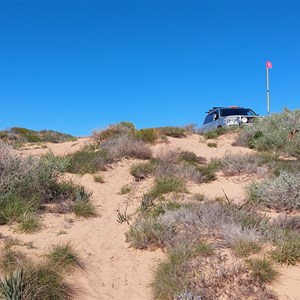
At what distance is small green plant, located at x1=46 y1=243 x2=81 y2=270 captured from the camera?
5026 millimetres

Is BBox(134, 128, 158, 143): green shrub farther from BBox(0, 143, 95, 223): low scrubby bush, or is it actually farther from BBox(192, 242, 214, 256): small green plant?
BBox(192, 242, 214, 256): small green plant

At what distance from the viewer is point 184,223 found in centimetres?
612

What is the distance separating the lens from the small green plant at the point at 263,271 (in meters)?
4.54

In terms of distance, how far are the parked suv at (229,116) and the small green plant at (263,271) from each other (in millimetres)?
13299

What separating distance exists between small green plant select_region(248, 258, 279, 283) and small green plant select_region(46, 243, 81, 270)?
2348 millimetres

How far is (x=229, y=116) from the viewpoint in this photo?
18.5m

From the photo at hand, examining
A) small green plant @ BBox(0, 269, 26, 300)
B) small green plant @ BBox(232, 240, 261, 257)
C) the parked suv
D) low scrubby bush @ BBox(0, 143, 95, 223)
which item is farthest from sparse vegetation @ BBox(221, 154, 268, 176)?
the parked suv

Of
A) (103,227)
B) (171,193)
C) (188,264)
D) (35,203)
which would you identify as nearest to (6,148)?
(35,203)

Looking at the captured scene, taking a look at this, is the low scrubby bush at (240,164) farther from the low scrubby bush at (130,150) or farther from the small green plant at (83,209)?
the small green plant at (83,209)

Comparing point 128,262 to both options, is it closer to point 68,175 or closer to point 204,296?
point 204,296

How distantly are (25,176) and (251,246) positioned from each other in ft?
15.8

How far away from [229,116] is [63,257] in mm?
14585

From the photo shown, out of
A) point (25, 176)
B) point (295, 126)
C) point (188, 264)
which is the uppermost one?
point (295, 126)

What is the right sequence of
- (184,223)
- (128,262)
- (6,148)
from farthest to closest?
(6,148), (184,223), (128,262)
